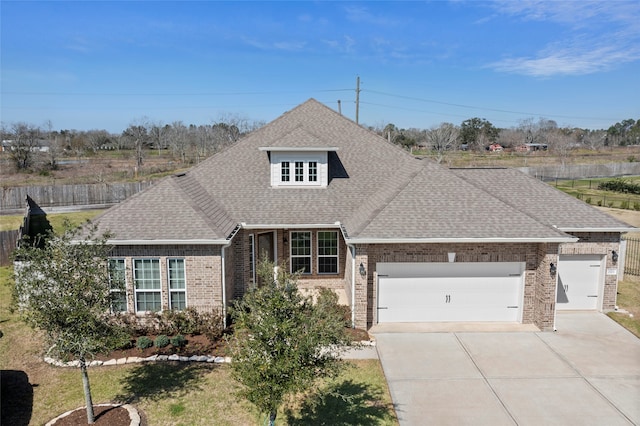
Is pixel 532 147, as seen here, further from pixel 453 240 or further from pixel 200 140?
pixel 453 240

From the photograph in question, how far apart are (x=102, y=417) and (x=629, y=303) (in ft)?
55.6

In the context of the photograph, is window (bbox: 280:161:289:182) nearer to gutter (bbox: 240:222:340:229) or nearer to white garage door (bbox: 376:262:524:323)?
gutter (bbox: 240:222:340:229)

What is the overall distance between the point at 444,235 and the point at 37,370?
37.5ft

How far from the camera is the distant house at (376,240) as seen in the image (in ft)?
42.5

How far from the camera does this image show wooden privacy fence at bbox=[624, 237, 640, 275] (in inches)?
776

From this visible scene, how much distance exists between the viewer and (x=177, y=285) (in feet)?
42.7

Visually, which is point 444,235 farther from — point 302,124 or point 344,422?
point 302,124

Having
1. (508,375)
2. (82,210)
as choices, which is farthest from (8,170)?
(508,375)

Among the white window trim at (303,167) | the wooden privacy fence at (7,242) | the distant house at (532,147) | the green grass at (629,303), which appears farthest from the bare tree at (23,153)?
the distant house at (532,147)

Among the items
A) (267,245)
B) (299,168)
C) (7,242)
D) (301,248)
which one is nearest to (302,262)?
(301,248)

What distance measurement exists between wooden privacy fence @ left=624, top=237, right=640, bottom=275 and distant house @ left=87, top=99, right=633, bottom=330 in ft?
21.3

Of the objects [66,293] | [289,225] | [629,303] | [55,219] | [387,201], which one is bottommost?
[629,303]

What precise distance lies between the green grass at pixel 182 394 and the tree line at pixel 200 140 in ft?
164

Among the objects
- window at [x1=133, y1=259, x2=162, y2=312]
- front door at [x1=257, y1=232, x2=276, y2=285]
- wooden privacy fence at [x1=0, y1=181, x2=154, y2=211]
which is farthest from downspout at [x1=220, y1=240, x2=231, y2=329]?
wooden privacy fence at [x1=0, y1=181, x2=154, y2=211]
